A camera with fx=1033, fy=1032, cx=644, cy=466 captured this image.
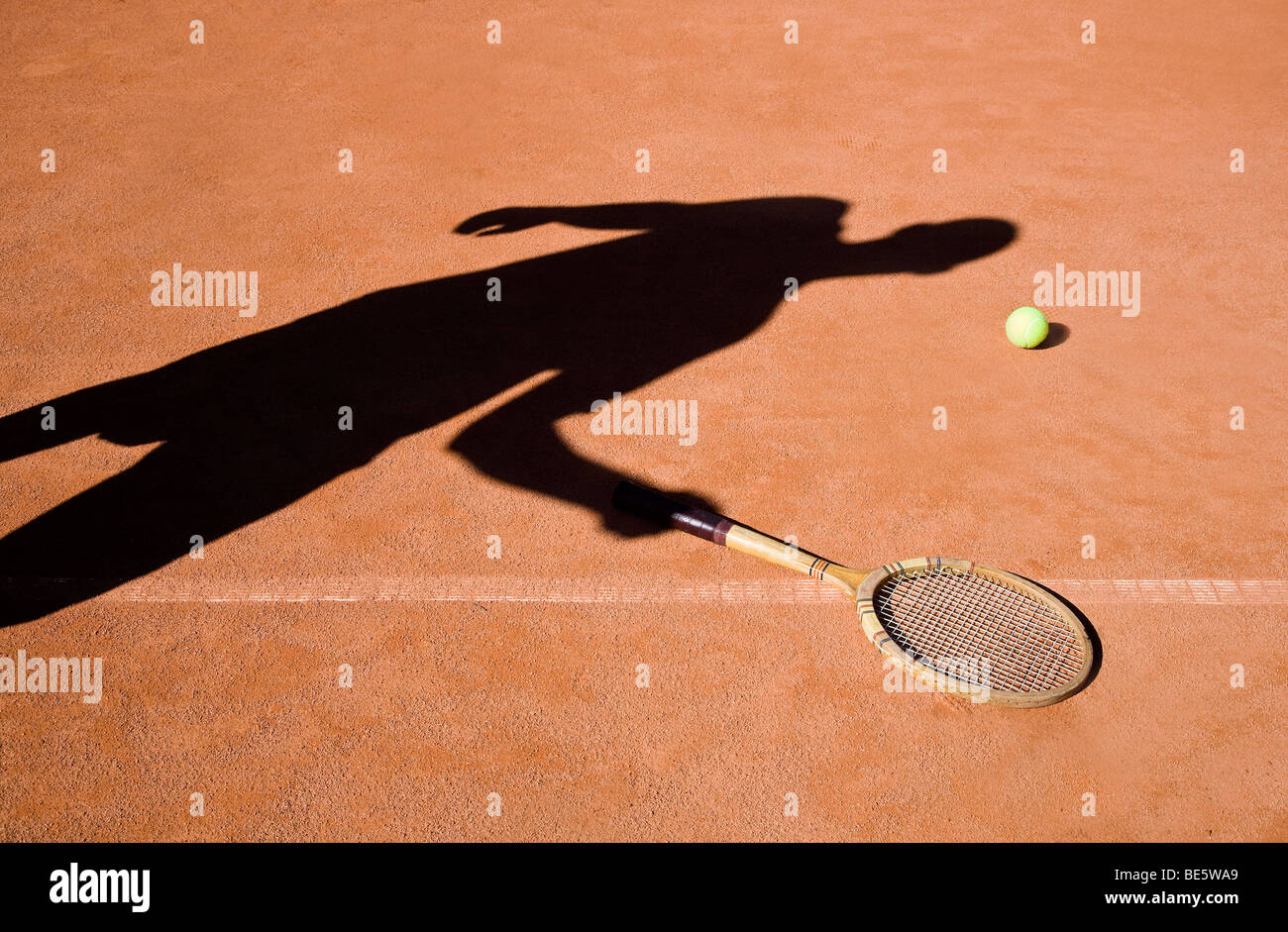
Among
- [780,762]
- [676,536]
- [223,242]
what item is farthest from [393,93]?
[780,762]

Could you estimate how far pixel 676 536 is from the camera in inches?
182

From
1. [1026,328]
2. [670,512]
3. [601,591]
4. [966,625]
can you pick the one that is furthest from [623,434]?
[1026,328]

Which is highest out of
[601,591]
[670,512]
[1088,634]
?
[670,512]

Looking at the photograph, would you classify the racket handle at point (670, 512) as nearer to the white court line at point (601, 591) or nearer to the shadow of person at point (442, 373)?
the shadow of person at point (442, 373)

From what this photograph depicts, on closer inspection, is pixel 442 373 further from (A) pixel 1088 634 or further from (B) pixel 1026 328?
(A) pixel 1088 634

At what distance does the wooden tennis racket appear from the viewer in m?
3.70

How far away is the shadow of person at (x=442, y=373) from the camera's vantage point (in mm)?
4684

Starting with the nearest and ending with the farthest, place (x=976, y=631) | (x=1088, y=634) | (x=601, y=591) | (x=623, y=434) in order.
A: (x=976, y=631) → (x=1088, y=634) → (x=601, y=591) → (x=623, y=434)

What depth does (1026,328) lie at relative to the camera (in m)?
5.61

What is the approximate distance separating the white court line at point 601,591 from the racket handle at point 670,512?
0.23 metres

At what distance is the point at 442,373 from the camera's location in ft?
18.5

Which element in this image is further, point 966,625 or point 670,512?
point 670,512

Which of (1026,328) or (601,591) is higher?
(1026,328)

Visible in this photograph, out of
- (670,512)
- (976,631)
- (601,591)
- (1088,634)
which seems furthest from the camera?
(670,512)
